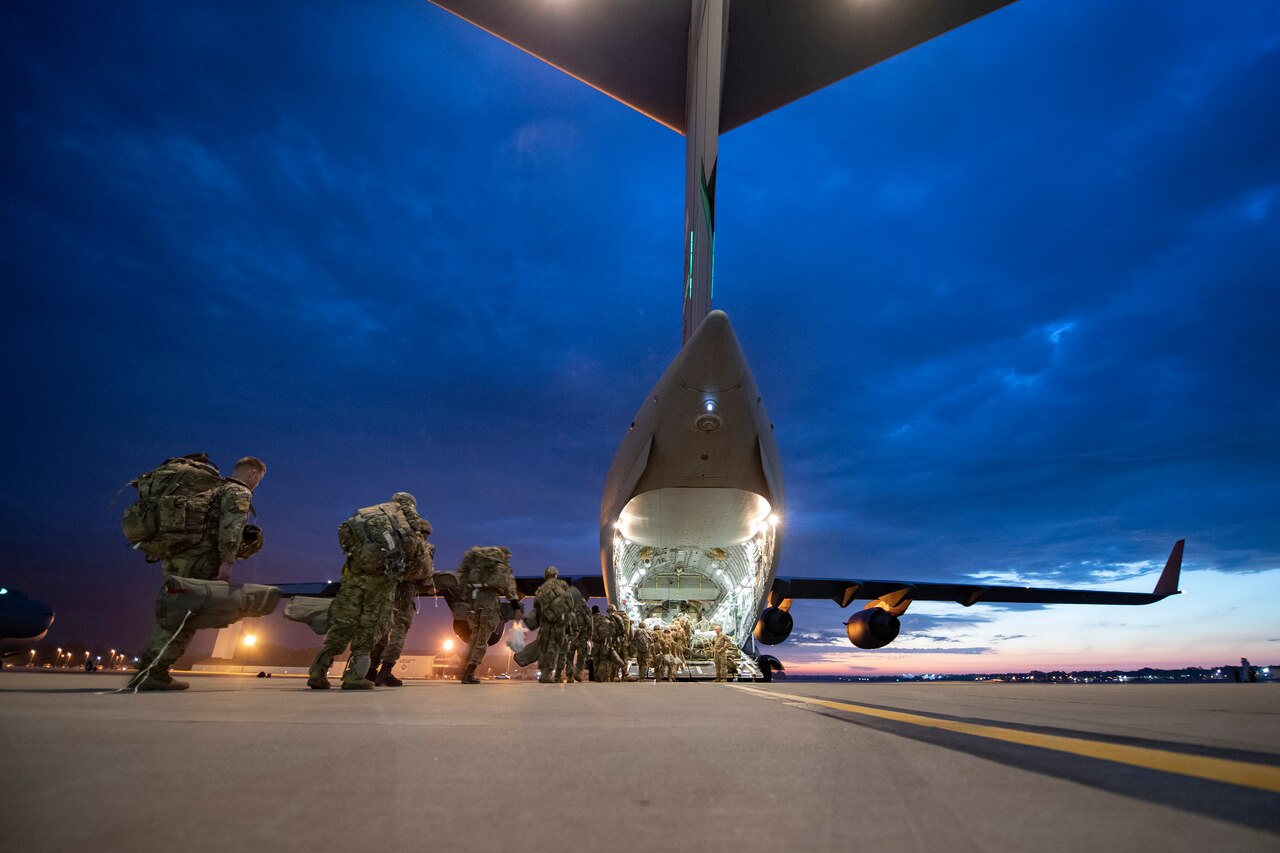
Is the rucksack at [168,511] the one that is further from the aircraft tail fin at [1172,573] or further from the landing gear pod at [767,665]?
the aircraft tail fin at [1172,573]

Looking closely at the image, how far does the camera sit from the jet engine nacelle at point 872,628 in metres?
16.8

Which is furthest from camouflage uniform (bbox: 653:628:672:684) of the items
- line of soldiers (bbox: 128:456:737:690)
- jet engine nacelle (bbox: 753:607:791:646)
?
line of soldiers (bbox: 128:456:737:690)

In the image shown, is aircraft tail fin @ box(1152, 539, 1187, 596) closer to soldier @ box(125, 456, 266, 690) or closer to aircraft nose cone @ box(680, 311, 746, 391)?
aircraft nose cone @ box(680, 311, 746, 391)

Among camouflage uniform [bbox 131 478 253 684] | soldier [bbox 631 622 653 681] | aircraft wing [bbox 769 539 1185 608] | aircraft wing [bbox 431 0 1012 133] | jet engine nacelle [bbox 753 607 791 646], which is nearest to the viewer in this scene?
camouflage uniform [bbox 131 478 253 684]

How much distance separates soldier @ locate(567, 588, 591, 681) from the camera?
11750mm

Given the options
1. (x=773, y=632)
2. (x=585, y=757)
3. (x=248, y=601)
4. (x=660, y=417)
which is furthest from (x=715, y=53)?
(x=585, y=757)

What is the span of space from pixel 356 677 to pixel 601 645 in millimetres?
8686

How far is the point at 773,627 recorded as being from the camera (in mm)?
18547

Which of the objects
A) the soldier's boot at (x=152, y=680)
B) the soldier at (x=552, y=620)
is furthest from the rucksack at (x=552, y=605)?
the soldier's boot at (x=152, y=680)

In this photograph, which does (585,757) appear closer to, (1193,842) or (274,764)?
(274,764)

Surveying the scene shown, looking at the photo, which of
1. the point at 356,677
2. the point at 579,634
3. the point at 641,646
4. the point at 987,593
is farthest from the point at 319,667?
the point at 987,593

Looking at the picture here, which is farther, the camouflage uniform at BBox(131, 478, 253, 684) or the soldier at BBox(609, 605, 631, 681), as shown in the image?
the soldier at BBox(609, 605, 631, 681)

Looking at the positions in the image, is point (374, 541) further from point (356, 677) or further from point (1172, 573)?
point (1172, 573)

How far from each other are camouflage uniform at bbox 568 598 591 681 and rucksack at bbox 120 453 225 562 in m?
7.13
